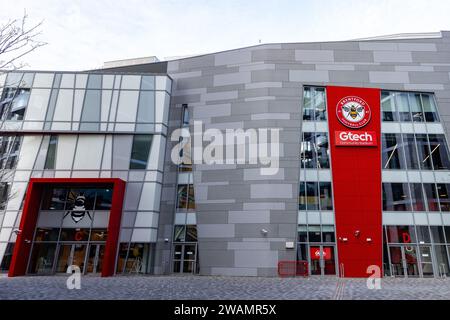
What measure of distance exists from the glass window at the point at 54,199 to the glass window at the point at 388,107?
25401mm

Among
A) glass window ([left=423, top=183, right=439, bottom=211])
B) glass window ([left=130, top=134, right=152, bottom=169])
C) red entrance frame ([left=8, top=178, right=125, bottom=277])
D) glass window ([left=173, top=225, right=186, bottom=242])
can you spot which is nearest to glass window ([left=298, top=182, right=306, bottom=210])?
glass window ([left=173, top=225, right=186, bottom=242])

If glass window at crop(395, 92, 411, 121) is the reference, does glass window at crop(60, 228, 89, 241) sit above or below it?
below

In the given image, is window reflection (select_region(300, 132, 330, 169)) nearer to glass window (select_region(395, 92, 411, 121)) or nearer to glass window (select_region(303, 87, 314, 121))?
glass window (select_region(303, 87, 314, 121))

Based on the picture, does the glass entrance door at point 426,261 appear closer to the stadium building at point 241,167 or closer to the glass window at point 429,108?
the stadium building at point 241,167

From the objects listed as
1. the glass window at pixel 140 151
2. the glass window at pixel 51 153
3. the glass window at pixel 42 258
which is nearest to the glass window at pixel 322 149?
the glass window at pixel 140 151

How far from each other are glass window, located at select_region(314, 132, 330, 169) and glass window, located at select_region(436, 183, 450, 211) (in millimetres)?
8309

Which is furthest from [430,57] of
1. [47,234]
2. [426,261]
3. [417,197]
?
[47,234]

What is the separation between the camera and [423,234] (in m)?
22.4

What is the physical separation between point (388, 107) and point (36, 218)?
2808cm

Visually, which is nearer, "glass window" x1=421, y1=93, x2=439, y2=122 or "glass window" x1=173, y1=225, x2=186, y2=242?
"glass window" x1=173, y1=225, x2=186, y2=242

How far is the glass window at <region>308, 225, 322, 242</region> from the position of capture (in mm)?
22250

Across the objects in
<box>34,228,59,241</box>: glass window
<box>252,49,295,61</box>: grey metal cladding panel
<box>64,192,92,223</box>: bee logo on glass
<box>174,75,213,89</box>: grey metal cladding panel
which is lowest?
<box>34,228,59,241</box>: glass window

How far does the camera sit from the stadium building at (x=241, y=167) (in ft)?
73.0
